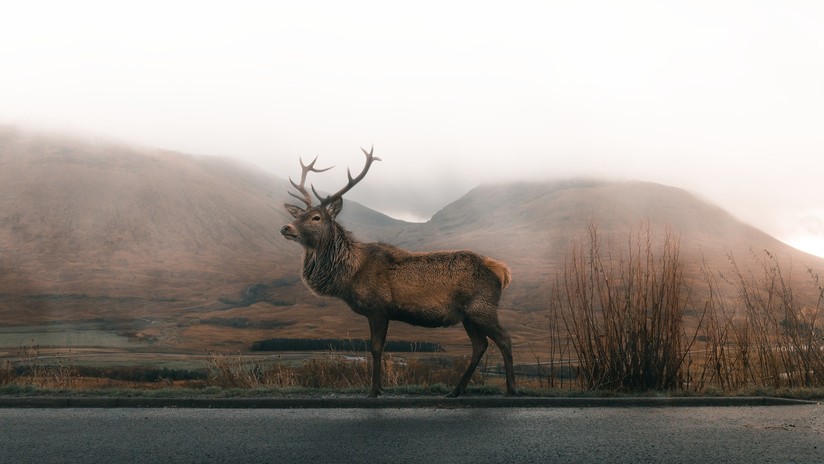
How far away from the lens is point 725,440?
7.36 meters

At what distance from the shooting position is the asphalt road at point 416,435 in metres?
6.54

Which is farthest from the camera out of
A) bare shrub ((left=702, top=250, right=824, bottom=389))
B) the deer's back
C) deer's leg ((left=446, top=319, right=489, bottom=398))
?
bare shrub ((left=702, top=250, right=824, bottom=389))

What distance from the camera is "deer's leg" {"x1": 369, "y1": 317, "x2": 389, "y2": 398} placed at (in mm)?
10227

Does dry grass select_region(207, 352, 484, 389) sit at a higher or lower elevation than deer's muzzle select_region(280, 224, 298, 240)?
lower

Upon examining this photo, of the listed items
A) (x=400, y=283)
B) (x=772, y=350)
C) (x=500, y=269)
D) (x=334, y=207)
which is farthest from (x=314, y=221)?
(x=772, y=350)

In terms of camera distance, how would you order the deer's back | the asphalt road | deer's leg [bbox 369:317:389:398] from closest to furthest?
1. the asphalt road
2. deer's leg [bbox 369:317:389:398]
3. the deer's back

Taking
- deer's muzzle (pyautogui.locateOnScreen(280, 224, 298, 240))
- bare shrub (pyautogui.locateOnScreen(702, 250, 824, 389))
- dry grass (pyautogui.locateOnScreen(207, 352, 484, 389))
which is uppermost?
deer's muzzle (pyautogui.locateOnScreen(280, 224, 298, 240))

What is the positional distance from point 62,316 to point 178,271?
83.6ft

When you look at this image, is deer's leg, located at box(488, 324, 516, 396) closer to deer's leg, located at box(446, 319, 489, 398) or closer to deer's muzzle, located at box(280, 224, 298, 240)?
deer's leg, located at box(446, 319, 489, 398)

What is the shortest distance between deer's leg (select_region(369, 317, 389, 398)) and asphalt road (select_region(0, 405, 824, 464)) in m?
0.79

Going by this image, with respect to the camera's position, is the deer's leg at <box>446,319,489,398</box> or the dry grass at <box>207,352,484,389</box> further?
the dry grass at <box>207,352,484,389</box>

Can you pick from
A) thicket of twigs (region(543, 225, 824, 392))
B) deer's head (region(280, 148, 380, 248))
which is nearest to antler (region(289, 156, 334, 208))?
deer's head (region(280, 148, 380, 248))

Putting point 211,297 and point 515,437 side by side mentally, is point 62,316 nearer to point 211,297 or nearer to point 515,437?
point 211,297

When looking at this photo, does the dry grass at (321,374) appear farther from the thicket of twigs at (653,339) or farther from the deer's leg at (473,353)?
the thicket of twigs at (653,339)
